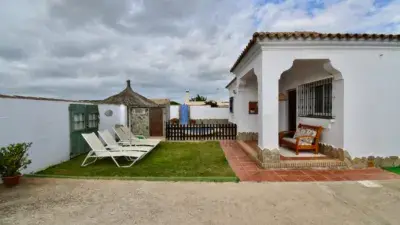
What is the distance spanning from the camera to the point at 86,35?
42.7 ft

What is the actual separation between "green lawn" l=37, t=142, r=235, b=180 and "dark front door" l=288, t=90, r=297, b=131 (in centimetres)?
468

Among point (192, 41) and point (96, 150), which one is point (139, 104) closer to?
point (192, 41)

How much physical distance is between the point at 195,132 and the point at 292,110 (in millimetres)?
6133

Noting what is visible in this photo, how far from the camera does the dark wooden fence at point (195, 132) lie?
47.1 feet

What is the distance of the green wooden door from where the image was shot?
9.30 m

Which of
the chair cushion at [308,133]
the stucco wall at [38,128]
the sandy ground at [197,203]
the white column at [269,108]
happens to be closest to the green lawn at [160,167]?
the stucco wall at [38,128]

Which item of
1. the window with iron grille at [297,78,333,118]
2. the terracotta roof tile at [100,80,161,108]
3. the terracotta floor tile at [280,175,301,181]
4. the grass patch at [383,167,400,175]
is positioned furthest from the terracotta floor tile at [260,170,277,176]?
the terracotta roof tile at [100,80,161,108]

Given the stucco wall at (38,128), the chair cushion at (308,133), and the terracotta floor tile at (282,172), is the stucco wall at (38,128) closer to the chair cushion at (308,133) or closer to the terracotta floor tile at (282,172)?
the terracotta floor tile at (282,172)

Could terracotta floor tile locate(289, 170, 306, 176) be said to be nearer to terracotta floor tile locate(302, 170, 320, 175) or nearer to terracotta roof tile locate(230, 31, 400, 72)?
terracotta floor tile locate(302, 170, 320, 175)

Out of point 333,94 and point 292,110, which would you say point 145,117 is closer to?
point 292,110

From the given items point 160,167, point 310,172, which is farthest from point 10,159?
point 310,172

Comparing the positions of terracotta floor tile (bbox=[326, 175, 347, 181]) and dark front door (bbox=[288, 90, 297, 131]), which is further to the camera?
dark front door (bbox=[288, 90, 297, 131])

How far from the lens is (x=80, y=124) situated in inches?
396

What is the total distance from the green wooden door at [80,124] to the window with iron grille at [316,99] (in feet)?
33.2
